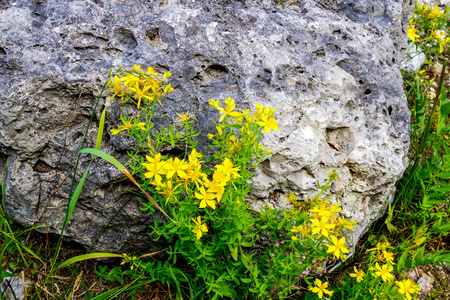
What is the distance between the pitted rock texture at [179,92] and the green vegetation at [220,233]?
0.13m

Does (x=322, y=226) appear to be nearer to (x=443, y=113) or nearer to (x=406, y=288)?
(x=406, y=288)

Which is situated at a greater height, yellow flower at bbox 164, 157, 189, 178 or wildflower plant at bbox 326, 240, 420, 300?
yellow flower at bbox 164, 157, 189, 178

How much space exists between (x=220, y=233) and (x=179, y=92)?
2.97 ft

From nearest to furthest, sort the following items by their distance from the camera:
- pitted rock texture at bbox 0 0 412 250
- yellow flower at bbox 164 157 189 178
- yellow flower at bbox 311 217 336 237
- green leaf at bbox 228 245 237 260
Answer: yellow flower at bbox 164 157 189 178 → yellow flower at bbox 311 217 336 237 → green leaf at bbox 228 245 237 260 → pitted rock texture at bbox 0 0 412 250

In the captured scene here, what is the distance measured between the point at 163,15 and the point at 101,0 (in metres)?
0.42

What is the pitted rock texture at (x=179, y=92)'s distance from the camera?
2.04m

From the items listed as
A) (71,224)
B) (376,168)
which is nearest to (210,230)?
(71,224)

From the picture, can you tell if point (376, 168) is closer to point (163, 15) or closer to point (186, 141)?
point (186, 141)

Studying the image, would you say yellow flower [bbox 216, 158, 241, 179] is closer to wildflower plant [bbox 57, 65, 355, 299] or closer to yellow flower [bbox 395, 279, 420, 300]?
wildflower plant [bbox 57, 65, 355, 299]

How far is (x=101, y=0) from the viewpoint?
218 centimetres

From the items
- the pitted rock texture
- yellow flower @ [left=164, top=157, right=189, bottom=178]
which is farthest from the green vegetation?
the pitted rock texture

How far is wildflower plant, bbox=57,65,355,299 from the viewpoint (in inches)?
64.5

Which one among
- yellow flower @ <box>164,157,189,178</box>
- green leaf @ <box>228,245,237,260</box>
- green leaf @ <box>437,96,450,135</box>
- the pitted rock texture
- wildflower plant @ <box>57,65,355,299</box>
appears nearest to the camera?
yellow flower @ <box>164,157,189,178</box>

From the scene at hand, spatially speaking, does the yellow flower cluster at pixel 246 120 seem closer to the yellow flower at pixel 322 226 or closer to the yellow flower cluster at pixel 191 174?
the yellow flower cluster at pixel 191 174
